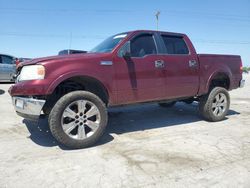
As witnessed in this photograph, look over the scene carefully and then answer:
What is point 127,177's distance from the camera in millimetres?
3092

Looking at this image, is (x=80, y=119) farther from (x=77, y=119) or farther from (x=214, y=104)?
(x=214, y=104)

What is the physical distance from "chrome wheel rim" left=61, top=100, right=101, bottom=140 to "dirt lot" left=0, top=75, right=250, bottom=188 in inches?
11.5

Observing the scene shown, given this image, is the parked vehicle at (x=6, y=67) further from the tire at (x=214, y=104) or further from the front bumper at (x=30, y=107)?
the tire at (x=214, y=104)

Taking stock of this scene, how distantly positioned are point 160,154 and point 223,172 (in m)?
0.94

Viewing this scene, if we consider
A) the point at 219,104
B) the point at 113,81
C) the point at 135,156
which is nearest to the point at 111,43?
the point at 113,81

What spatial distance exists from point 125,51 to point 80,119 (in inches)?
58.2

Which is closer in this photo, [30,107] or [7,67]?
[30,107]

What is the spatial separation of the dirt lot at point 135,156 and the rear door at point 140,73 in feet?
2.51

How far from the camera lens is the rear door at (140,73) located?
4.64 m

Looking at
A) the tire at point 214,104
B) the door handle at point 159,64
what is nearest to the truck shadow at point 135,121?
the tire at point 214,104

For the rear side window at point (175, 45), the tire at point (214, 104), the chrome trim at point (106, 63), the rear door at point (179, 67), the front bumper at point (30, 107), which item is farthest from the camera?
the tire at point (214, 104)

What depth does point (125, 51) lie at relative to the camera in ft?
15.2

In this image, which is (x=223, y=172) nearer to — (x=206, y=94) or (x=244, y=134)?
(x=244, y=134)

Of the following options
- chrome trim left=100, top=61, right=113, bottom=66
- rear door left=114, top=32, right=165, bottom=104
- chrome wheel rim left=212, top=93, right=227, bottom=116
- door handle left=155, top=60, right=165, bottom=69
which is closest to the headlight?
chrome trim left=100, top=61, right=113, bottom=66
